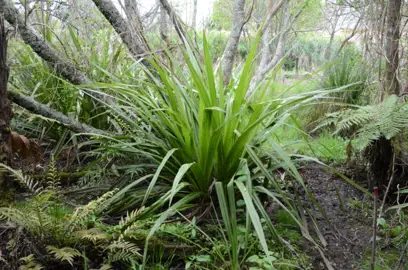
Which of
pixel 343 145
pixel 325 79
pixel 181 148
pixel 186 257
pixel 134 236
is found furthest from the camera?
pixel 325 79

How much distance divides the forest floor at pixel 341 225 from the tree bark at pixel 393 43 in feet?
2.54

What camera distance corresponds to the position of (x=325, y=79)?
4711mm

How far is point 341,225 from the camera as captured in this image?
2.03 meters

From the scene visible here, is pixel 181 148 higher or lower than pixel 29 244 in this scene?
higher

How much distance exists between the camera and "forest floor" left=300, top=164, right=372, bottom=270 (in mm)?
1714

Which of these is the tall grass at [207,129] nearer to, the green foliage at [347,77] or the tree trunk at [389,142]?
the tree trunk at [389,142]

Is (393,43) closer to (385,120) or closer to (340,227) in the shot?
(385,120)

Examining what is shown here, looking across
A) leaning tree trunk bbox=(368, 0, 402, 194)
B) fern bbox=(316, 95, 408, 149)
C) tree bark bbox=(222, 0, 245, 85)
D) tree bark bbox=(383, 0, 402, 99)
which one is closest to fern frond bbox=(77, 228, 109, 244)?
fern bbox=(316, 95, 408, 149)

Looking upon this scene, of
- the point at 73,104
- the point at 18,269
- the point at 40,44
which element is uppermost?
the point at 40,44

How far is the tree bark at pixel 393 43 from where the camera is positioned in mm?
2469

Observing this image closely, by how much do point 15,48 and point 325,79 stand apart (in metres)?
3.58

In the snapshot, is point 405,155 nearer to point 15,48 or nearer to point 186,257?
point 186,257

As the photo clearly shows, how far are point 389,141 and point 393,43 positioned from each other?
2.48ft

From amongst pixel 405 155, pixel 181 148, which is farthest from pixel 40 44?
pixel 405 155
